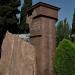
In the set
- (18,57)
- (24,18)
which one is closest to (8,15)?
(24,18)

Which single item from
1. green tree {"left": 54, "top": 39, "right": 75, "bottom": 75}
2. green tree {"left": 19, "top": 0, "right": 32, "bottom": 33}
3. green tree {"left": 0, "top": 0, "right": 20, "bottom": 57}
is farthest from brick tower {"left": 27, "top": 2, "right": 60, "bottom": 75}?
green tree {"left": 19, "top": 0, "right": 32, "bottom": 33}

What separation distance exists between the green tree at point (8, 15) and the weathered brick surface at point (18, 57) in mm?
17593

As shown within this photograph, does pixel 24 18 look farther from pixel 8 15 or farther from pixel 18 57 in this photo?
pixel 18 57

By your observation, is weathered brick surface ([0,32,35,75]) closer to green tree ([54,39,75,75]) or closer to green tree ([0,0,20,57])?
green tree ([54,39,75,75])

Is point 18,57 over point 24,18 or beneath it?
beneath

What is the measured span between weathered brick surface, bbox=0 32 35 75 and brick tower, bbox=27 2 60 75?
6 centimetres

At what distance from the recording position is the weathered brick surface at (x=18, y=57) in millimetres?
1856

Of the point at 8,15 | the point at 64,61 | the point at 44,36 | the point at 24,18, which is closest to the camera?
the point at 44,36

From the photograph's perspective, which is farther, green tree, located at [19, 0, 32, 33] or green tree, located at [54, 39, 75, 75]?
green tree, located at [19, 0, 32, 33]

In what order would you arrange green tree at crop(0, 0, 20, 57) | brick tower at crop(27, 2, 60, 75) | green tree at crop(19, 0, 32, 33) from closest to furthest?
brick tower at crop(27, 2, 60, 75) → green tree at crop(0, 0, 20, 57) → green tree at crop(19, 0, 32, 33)

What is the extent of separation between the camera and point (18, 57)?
191cm

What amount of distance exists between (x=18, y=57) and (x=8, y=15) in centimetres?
1869

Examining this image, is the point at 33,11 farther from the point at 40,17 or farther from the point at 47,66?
the point at 47,66

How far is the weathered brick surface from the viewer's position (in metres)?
1.86
